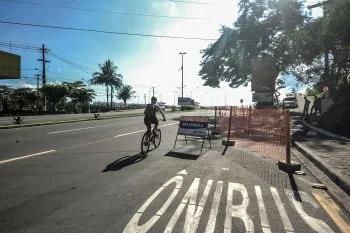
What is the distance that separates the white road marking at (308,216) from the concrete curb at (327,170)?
92 cm

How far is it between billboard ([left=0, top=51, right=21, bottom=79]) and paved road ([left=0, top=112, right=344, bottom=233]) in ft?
113

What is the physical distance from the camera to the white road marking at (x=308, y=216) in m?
5.88

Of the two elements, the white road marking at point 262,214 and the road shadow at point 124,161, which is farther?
the road shadow at point 124,161

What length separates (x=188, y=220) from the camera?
601 centimetres

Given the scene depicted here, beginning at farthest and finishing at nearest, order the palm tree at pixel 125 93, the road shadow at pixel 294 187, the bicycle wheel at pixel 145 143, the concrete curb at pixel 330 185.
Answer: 1. the palm tree at pixel 125 93
2. the bicycle wheel at pixel 145 143
3. the road shadow at pixel 294 187
4. the concrete curb at pixel 330 185

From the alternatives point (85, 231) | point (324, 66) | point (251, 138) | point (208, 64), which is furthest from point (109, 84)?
point (85, 231)

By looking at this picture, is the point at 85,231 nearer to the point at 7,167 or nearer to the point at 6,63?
the point at 7,167

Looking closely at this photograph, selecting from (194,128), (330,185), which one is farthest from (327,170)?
Result: (194,128)

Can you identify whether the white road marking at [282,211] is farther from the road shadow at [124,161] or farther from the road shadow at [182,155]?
the road shadow at [182,155]

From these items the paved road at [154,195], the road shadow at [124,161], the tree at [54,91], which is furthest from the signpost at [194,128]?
the tree at [54,91]

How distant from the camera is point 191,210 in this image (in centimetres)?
652

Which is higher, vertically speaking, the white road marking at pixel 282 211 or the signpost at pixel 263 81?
the signpost at pixel 263 81

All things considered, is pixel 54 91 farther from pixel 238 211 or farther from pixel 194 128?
pixel 238 211

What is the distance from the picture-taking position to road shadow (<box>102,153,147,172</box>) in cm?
1020
